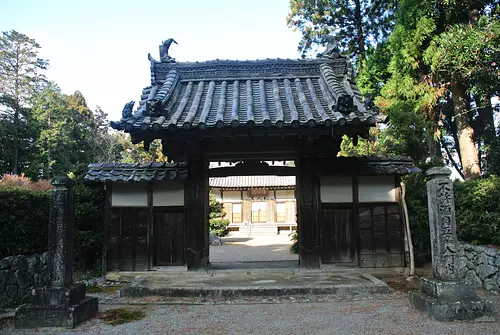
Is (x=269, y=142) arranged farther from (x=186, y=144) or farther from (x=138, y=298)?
(x=138, y=298)

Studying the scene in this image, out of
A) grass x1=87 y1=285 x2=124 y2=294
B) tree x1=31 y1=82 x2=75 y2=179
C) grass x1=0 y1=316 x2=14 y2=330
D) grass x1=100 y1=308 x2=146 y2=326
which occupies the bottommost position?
grass x1=87 y1=285 x2=124 y2=294

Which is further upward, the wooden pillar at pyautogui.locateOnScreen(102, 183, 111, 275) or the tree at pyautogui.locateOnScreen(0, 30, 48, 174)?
the tree at pyautogui.locateOnScreen(0, 30, 48, 174)

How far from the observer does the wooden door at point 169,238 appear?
360 inches

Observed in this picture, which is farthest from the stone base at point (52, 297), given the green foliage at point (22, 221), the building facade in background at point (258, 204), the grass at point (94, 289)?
the building facade in background at point (258, 204)

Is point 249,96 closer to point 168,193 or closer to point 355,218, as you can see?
point 168,193

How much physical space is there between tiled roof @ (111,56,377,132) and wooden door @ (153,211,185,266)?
2692 millimetres

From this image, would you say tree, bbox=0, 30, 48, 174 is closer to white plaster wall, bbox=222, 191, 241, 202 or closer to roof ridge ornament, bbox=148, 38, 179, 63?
white plaster wall, bbox=222, 191, 241, 202

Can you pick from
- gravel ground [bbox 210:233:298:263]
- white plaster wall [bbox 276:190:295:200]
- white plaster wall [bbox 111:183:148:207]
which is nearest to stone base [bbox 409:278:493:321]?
white plaster wall [bbox 111:183:148:207]

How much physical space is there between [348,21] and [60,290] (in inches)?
987

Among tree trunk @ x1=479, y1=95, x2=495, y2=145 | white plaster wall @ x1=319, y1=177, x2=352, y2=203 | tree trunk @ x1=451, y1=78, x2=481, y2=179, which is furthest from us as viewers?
tree trunk @ x1=479, y1=95, x2=495, y2=145

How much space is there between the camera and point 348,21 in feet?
83.6

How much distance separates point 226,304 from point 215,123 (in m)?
3.45

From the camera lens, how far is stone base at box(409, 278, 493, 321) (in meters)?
5.44

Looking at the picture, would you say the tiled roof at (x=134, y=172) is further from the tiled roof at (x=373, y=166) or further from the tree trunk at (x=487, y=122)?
the tree trunk at (x=487, y=122)
